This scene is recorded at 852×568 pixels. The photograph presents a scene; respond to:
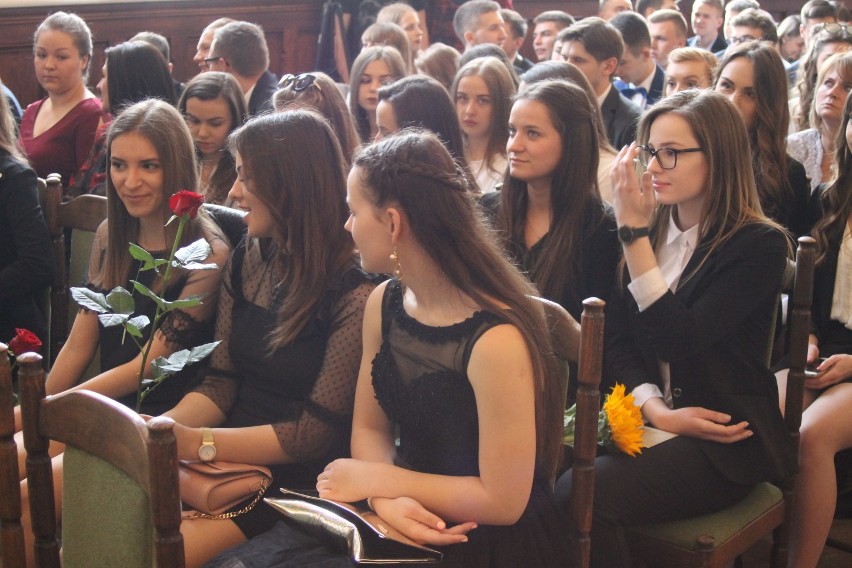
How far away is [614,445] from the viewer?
1.98 metres

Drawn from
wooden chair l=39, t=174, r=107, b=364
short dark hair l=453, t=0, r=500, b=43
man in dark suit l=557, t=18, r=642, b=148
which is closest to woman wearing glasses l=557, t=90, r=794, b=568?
wooden chair l=39, t=174, r=107, b=364

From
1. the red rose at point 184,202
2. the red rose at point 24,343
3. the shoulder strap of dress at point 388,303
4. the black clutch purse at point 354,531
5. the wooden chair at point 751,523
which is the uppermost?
the red rose at point 184,202

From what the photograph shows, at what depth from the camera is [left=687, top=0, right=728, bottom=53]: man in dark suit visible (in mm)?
6312

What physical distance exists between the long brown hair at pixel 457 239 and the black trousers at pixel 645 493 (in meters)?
0.30

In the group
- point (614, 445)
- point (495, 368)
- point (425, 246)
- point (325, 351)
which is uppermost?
point (425, 246)

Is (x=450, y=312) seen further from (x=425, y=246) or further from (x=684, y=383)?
(x=684, y=383)

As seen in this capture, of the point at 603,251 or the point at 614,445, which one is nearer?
the point at 614,445

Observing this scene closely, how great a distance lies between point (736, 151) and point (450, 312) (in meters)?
0.83

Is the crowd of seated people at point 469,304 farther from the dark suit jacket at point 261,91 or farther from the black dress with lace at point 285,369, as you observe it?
the dark suit jacket at point 261,91

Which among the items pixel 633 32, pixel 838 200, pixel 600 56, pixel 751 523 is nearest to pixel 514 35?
pixel 633 32

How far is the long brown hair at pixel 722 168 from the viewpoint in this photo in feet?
6.83

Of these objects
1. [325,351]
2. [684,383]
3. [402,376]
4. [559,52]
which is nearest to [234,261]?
[325,351]

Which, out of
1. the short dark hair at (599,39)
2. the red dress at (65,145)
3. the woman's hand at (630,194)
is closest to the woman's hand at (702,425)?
the woman's hand at (630,194)

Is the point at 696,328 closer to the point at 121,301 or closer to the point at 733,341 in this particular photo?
the point at 733,341
